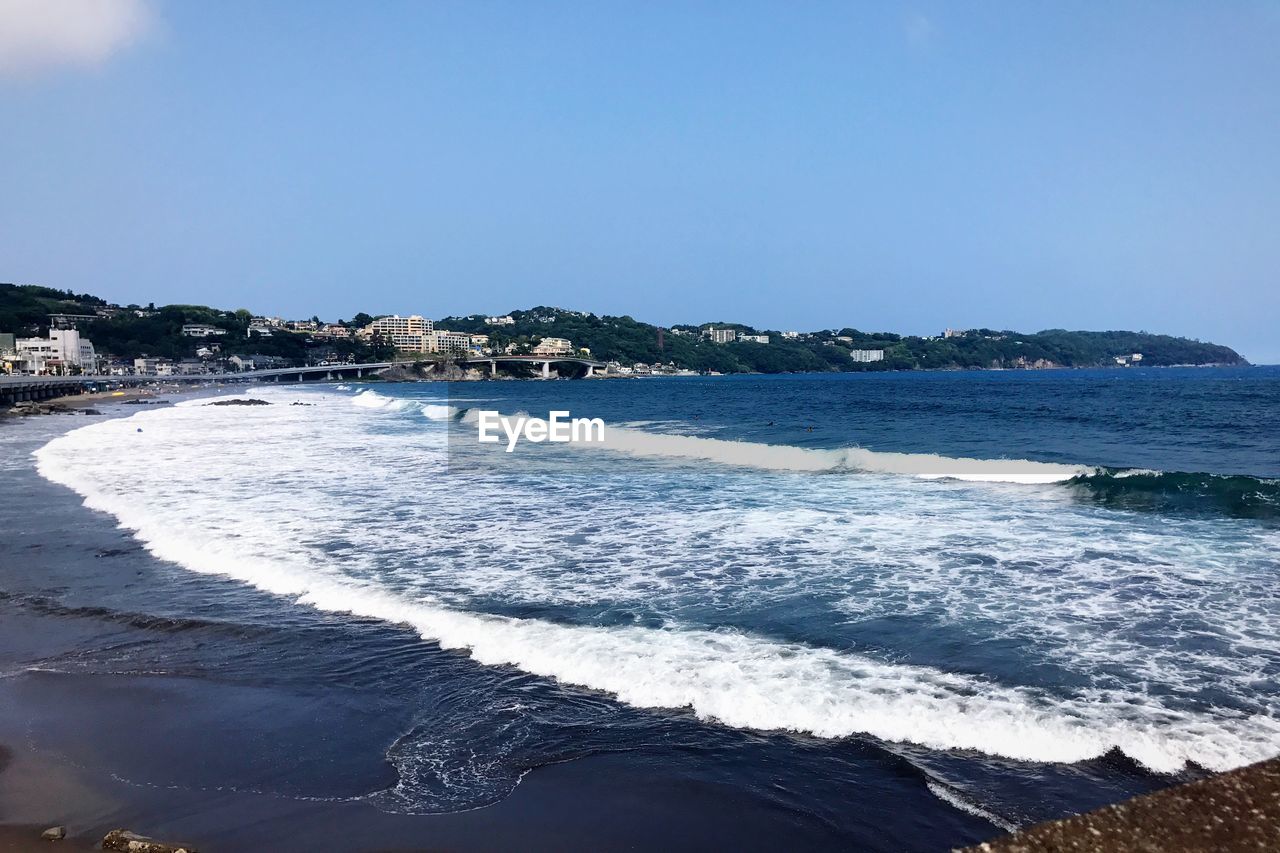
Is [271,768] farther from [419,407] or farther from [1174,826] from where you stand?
[419,407]

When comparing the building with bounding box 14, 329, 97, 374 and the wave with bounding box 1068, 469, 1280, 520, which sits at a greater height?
the building with bounding box 14, 329, 97, 374

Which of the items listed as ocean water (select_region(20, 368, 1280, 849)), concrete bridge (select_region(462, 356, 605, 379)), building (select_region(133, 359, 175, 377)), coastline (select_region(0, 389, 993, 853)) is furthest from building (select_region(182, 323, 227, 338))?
coastline (select_region(0, 389, 993, 853))

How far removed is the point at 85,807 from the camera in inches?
214

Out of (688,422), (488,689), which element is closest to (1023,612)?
(488,689)

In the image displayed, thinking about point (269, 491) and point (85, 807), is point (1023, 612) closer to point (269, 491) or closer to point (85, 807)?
point (85, 807)

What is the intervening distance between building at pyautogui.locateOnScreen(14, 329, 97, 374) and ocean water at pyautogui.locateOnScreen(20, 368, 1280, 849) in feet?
368

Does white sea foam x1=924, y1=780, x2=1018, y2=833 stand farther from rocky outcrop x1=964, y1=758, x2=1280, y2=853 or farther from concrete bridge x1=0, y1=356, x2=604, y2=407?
concrete bridge x1=0, y1=356, x2=604, y2=407

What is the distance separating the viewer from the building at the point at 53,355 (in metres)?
113

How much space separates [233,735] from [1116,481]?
2031cm

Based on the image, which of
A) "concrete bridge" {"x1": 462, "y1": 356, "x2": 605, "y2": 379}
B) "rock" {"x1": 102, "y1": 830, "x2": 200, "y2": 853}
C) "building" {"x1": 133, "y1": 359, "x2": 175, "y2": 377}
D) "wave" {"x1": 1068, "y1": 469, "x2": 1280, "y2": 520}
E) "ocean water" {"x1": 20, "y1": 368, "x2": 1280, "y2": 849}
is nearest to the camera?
"rock" {"x1": 102, "y1": 830, "x2": 200, "y2": 853}

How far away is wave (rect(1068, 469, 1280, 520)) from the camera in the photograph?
17.0 meters

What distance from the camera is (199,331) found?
577 feet

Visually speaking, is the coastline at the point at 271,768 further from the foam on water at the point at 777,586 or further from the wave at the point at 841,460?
the wave at the point at 841,460

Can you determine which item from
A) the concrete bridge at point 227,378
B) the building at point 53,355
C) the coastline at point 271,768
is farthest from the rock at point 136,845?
the building at point 53,355
